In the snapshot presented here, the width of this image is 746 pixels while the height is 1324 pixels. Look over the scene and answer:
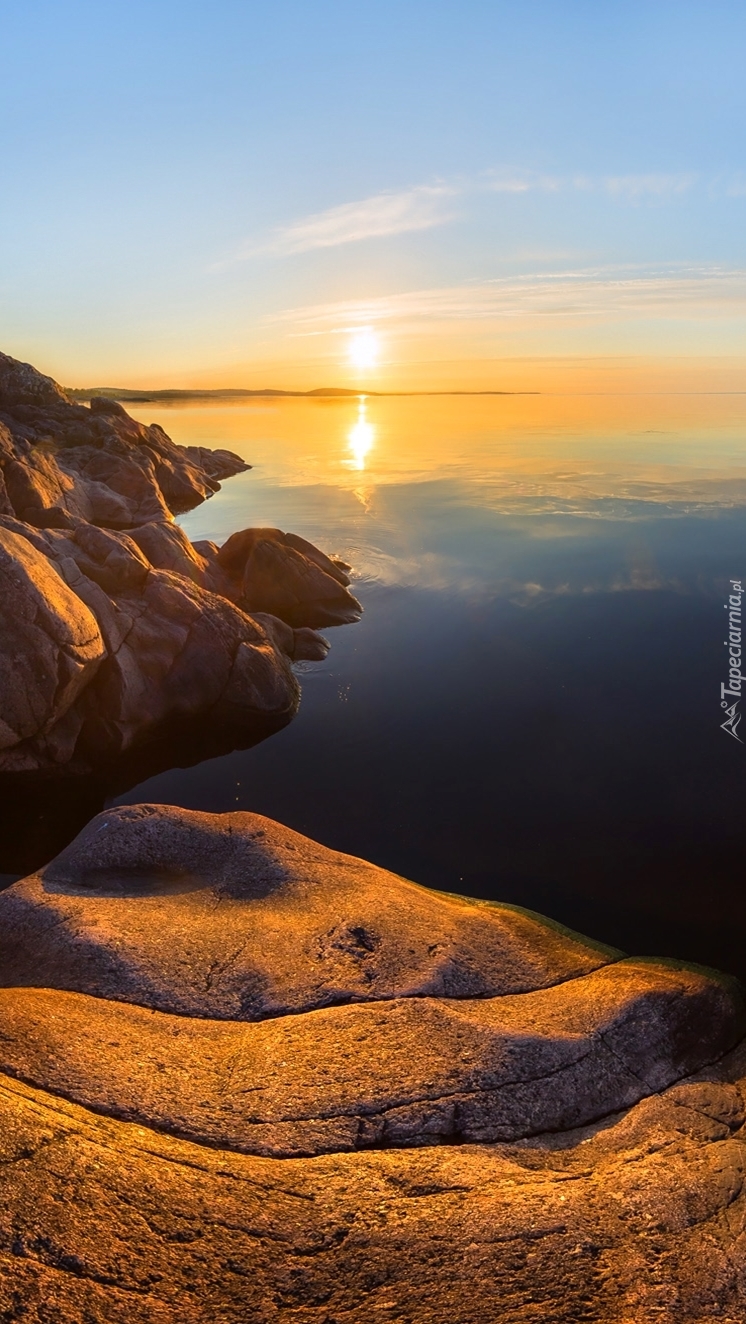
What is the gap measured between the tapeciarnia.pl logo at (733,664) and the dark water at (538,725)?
1.50ft

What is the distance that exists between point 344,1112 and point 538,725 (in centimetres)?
2036

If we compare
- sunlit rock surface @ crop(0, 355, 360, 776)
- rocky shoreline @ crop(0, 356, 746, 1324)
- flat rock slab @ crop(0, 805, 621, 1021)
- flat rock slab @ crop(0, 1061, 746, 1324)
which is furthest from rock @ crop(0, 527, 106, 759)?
flat rock slab @ crop(0, 1061, 746, 1324)

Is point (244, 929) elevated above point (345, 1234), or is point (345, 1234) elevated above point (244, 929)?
point (345, 1234)

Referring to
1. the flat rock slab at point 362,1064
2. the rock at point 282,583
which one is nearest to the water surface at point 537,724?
the rock at point 282,583

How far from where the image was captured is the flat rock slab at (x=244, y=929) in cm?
1231

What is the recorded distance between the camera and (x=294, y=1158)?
8.65 meters

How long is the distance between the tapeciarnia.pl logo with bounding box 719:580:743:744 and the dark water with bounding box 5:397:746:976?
0.46m

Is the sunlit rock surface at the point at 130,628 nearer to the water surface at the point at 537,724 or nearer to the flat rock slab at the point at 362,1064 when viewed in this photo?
the water surface at the point at 537,724

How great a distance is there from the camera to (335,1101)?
9.55 meters

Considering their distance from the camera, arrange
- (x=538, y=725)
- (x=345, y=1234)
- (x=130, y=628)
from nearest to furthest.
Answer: (x=345, y=1234) → (x=130, y=628) → (x=538, y=725)

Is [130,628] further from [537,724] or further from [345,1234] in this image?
[345,1234]

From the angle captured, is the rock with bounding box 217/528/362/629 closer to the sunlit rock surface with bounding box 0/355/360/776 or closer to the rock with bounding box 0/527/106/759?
the sunlit rock surface with bounding box 0/355/360/776

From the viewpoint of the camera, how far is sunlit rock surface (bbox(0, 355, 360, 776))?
78.0ft

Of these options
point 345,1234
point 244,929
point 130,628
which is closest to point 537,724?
point 130,628
